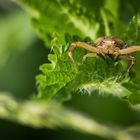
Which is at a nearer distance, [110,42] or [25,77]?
[110,42]

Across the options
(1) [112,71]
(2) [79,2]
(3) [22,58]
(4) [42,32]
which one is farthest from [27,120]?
(3) [22,58]

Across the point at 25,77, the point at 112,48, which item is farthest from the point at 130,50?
the point at 25,77

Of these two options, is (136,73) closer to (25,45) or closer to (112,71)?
(112,71)

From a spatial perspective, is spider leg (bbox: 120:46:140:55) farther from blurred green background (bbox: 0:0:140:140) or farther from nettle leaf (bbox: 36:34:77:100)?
→ blurred green background (bbox: 0:0:140:140)

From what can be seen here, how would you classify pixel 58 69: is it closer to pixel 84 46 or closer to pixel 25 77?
pixel 84 46

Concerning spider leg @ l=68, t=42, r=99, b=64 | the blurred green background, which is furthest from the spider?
the blurred green background
